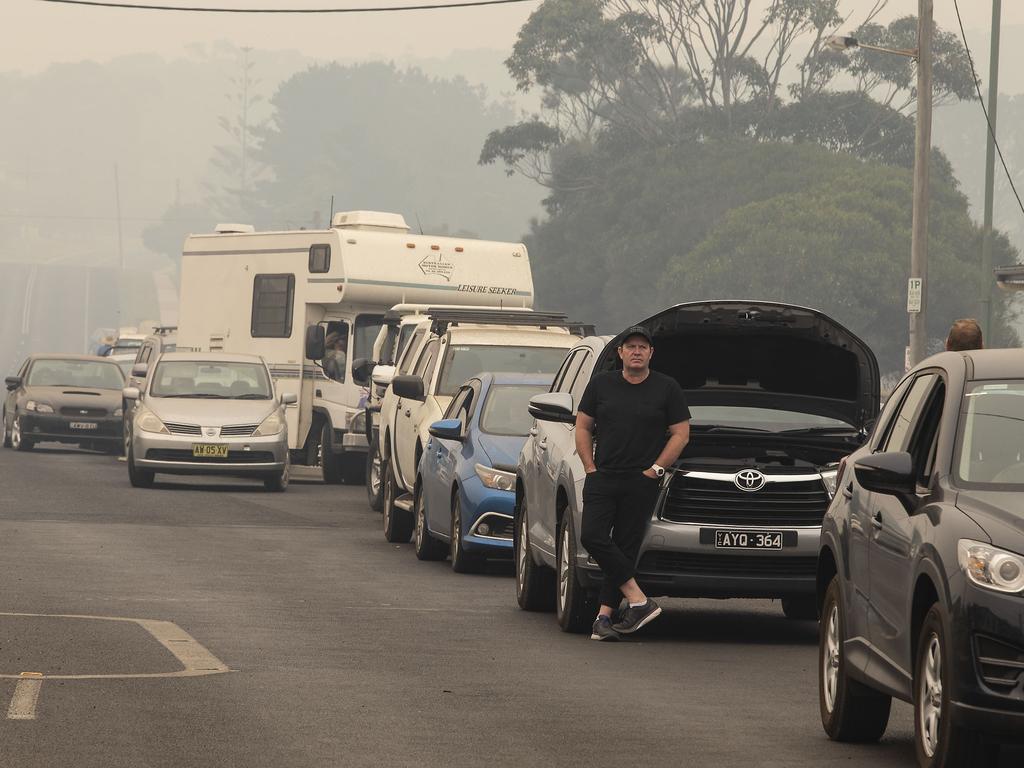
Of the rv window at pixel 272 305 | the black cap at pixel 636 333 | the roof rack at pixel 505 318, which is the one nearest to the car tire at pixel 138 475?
the rv window at pixel 272 305

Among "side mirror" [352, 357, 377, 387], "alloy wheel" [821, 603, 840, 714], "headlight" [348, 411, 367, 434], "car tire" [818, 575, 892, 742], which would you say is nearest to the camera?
"car tire" [818, 575, 892, 742]

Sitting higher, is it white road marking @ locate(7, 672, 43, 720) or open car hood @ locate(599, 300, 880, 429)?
open car hood @ locate(599, 300, 880, 429)

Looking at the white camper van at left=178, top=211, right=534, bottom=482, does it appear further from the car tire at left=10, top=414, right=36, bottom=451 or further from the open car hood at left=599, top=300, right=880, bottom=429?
the open car hood at left=599, top=300, right=880, bottom=429

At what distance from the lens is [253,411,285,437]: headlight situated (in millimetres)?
27391

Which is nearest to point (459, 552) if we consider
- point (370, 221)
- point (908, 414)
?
point (908, 414)

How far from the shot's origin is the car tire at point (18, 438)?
37.6 meters

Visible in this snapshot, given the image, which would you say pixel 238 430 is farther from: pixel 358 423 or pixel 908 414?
pixel 908 414

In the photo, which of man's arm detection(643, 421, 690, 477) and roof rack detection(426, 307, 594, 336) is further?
roof rack detection(426, 307, 594, 336)

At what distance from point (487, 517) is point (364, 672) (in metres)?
6.03

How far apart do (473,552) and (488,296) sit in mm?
13642

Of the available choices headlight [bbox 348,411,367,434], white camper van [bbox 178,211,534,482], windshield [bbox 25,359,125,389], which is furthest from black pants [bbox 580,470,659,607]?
windshield [bbox 25,359,125,389]

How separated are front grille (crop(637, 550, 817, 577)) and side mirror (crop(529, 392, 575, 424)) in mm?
953

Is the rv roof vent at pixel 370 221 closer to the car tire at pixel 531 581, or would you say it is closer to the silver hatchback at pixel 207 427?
the silver hatchback at pixel 207 427

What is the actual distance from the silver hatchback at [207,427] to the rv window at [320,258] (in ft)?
6.09
